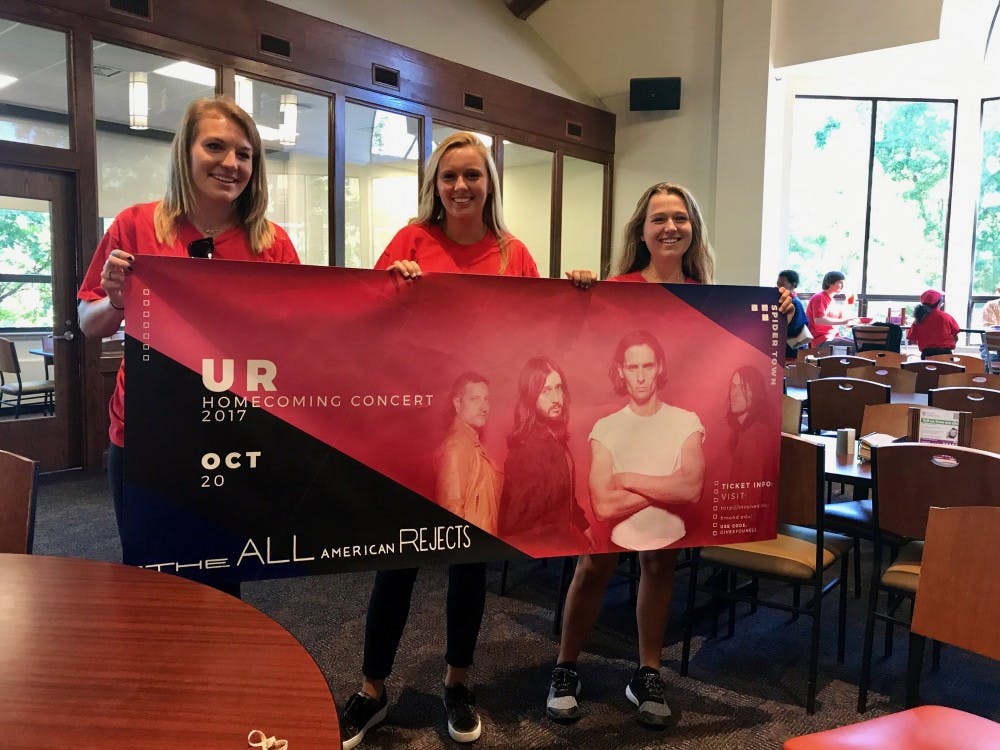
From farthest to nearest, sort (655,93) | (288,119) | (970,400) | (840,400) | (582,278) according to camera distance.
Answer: (655,93) → (288,119) → (840,400) → (970,400) → (582,278)

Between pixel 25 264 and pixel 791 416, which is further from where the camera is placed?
pixel 25 264

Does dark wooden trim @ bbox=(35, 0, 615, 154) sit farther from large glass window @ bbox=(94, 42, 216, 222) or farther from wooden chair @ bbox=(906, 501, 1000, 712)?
wooden chair @ bbox=(906, 501, 1000, 712)

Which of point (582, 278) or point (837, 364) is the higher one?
point (582, 278)

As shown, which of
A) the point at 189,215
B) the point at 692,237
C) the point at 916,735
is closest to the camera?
the point at 916,735

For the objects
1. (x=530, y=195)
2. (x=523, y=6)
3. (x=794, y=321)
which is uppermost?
(x=523, y=6)

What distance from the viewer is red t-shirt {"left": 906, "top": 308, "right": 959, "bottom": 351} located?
7059mm

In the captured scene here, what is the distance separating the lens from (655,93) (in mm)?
8648

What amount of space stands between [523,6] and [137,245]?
8208 millimetres

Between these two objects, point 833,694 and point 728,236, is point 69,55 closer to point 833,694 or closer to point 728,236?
point 833,694

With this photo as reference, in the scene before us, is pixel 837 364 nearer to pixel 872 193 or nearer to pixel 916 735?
pixel 916 735

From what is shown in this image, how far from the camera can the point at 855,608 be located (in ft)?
10.2

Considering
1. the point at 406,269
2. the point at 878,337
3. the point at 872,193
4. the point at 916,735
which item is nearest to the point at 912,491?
the point at 916,735

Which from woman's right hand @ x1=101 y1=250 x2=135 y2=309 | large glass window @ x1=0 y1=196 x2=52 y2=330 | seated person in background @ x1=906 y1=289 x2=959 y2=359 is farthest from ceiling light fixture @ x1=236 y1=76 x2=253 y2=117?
seated person in background @ x1=906 y1=289 x2=959 y2=359

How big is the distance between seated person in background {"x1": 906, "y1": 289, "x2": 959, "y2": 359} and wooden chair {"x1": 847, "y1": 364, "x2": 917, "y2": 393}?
274cm
